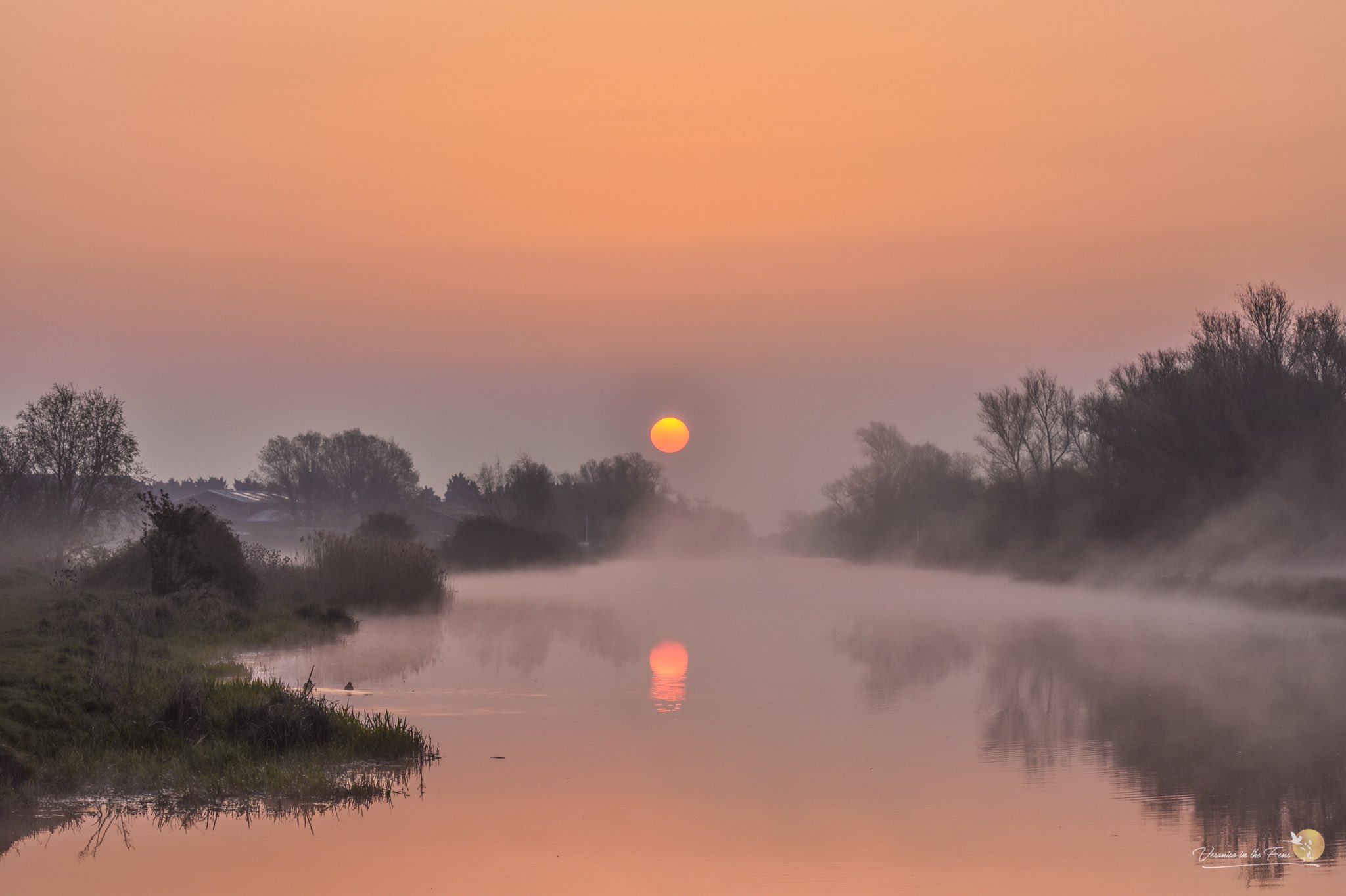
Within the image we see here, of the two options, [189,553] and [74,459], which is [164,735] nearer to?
[189,553]

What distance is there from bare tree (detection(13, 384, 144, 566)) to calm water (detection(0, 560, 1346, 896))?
19.1 metres

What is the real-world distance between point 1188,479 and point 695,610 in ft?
54.8

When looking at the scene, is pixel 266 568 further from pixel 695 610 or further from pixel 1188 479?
pixel 1188 479

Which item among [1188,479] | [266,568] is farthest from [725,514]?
[266,568]

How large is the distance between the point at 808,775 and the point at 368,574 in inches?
918

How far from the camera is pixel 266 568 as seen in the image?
113ft

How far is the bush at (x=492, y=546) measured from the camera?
67062mm

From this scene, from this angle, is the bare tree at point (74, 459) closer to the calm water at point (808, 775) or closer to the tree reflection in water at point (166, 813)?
the calm water at point (808, 775)

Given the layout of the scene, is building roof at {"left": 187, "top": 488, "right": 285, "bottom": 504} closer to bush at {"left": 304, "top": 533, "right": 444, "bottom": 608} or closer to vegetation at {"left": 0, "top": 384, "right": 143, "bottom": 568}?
vegetation at {"left": 0, "top": 384, "right": 143, "bottom": 568}

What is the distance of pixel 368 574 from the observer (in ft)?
116

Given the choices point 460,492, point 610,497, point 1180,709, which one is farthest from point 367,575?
point 460,492

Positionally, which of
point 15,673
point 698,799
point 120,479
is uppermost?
point 120,479

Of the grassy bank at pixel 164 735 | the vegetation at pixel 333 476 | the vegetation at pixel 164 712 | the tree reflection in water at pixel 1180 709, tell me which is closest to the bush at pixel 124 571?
the vegetation at pixel 164 712

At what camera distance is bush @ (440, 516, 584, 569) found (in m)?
67.1
